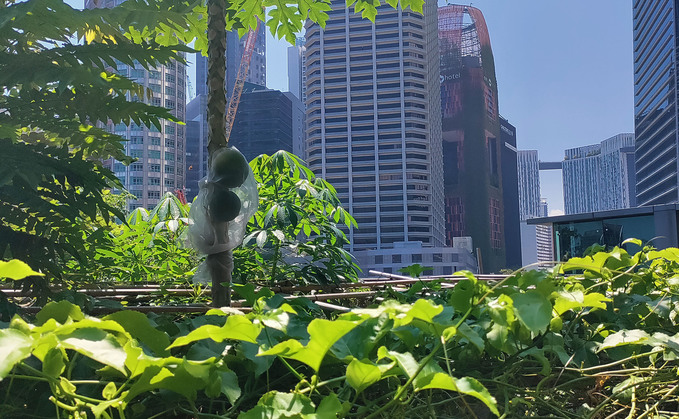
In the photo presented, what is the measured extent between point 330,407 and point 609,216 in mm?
11236

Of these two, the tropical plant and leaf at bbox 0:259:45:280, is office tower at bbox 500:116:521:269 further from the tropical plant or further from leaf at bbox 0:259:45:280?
leaf at bbox 0:259:45:280

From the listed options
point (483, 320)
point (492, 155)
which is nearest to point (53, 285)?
point (483, 320)

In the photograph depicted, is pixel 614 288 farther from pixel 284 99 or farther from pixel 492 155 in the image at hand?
pixel 492 155

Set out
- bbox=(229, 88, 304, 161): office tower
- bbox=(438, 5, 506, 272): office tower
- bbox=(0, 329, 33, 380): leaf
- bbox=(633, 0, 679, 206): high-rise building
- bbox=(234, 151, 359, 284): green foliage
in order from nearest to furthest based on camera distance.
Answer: bbox=(0, 329, 33, 380): leaf → bbox=(234, 151, 359, 284): green foliage → bbox=(633, 0, 679, 206): high-rise building → bbox=(229, 88, 304, 161): office tower → bbox=(438, 5, 506, 272): office tower

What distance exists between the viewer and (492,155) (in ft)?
338

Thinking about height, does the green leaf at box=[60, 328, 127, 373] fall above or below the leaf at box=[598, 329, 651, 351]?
above

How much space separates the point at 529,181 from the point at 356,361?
6336 inches

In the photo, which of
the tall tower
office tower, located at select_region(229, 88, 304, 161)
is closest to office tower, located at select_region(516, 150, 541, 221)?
the tall tower

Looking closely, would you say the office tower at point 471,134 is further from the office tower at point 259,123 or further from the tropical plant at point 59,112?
the tropical plant at point 59,112

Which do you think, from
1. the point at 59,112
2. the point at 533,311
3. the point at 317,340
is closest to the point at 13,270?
the point at 317,340

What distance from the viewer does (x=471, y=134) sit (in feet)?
324

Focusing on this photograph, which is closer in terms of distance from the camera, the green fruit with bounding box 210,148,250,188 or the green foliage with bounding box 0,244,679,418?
the green foliage with bounding box 0,244,679,418

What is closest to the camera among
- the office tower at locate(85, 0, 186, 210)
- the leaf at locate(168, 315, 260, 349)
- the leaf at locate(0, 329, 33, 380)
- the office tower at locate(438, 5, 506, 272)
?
the leaf at locate(0, 329, 33, 380)

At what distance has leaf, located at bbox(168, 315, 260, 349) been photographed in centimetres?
41
